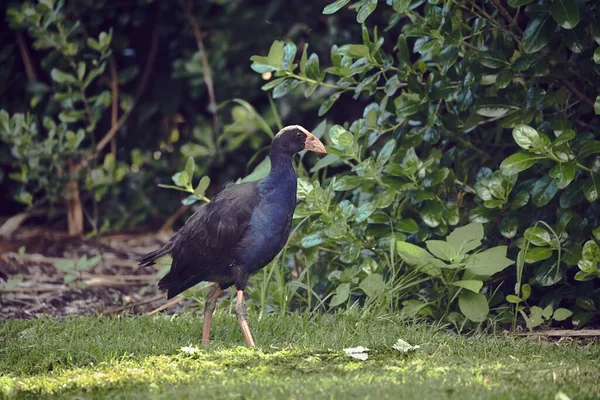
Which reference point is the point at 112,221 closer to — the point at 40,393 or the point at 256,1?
the point at 256,1

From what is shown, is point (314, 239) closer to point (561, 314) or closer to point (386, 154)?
point (386, 154)

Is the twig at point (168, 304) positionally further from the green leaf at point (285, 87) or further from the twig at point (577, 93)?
the twig at point (577, 93)

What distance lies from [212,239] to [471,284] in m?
1.34

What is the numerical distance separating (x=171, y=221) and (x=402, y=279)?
3.61 metres

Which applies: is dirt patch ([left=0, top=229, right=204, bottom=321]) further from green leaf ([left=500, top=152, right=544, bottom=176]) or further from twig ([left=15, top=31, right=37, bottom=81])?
green leaf ([left=500, top=152, right=544, bottom=176])

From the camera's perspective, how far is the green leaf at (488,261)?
16.2ft

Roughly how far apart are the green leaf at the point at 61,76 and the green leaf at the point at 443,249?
3798 millimetres

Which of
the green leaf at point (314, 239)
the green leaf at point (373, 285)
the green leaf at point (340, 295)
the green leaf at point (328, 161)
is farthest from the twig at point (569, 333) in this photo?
the green leaf at point (328, 161)

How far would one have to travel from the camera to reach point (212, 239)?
4.84m

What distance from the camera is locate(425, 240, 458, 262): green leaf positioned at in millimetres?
4936

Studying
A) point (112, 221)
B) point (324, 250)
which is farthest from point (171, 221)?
point (324, 250)

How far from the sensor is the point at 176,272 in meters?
4.96

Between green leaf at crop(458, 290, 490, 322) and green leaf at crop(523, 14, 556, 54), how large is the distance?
1.29m

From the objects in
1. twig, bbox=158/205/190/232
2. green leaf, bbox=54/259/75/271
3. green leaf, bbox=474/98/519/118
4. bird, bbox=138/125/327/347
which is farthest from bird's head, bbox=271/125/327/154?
twig, bbox=158/205/190/232
